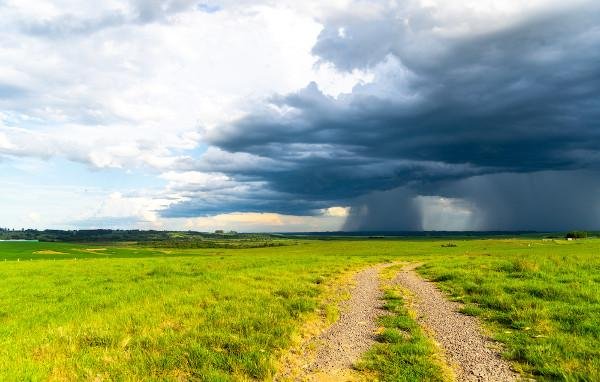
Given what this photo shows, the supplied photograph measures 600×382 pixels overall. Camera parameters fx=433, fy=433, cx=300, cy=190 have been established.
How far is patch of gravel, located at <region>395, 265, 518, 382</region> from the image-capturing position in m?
10.6

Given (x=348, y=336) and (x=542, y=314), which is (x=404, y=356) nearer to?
(x=348, y=336)

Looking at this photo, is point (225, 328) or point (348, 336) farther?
point (225, 328)

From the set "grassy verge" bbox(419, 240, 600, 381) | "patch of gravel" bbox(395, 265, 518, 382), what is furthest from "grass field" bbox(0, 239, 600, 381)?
"patch of gravel" bbox(395, 265, 518, 382)

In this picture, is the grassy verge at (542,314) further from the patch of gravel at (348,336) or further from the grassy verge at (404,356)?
the patch of gravel at (348,336)

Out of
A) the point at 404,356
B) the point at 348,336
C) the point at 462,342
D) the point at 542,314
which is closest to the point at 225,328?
the point at 348,336

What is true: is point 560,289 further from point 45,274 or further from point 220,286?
point 45,274

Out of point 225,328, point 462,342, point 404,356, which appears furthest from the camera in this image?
point 225,328

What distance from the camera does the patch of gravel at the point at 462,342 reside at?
10.6 meters

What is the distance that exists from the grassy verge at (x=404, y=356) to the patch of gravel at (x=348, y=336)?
411 mm

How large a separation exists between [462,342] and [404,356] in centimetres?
266

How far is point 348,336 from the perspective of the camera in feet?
47.2

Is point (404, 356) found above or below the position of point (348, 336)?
above

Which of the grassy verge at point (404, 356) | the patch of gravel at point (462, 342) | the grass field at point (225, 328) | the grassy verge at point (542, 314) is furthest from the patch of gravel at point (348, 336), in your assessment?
the grassy verge at point (542, 314)

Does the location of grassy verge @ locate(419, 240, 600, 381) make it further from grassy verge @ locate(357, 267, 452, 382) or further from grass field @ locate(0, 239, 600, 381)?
grassy verge @ locate(357, 267, 452, 382)
